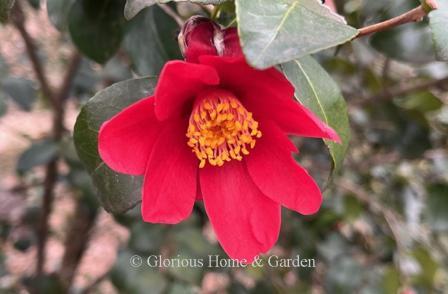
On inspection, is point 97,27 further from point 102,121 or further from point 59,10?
point 102,121

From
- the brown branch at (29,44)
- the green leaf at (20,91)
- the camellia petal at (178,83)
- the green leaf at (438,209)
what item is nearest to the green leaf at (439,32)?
the camellia petal at (178,83)

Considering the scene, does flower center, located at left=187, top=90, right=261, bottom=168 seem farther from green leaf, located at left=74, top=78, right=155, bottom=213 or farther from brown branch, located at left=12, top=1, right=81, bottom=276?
brown branch, located at left=12, top=1, right=81, bottom=276

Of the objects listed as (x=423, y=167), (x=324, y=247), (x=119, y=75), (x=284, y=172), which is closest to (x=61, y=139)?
(x=119, y=75)

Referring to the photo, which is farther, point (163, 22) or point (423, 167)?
point (423, 167)

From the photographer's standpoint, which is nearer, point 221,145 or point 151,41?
point 221,145

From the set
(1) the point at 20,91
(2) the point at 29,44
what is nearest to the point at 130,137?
(2) the point at 29,44

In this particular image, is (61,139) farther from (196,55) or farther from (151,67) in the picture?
(196,55)

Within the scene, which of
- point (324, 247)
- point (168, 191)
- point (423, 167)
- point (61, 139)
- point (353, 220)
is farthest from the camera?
point (423, 167)

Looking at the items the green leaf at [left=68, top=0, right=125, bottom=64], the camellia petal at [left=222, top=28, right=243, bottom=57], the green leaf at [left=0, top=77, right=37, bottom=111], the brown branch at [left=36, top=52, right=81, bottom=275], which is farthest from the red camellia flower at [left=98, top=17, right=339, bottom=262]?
the green leaf at [left=0, top=77, right=37, bottom=111]
